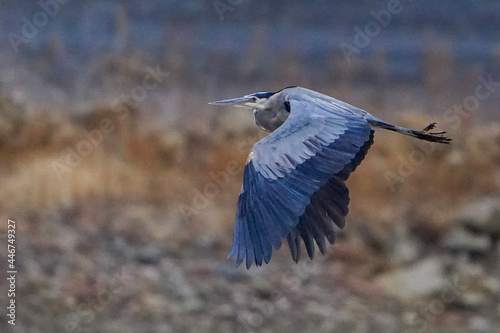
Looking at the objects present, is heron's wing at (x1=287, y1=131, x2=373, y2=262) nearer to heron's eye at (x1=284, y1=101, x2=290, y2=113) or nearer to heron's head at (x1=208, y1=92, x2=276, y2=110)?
heron's eye at (x1=284, y1=101, x2=290, y2=113)

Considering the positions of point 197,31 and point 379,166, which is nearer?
point 379,166

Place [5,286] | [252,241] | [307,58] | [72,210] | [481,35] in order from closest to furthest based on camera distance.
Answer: [252,241], [5,286], [72,210], [307,58], [481,35]

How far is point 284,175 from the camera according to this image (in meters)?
5.72

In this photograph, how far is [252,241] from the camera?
5.60 m

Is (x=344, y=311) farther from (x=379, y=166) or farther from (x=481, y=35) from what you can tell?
(x=481, y=35)

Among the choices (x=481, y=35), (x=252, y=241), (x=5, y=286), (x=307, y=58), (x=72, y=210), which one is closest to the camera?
(x=252, y=241)

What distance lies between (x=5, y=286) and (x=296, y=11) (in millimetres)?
6466

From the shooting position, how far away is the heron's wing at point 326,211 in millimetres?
6016

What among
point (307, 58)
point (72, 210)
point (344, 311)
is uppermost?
point (307, 58)

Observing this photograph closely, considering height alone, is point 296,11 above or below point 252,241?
above

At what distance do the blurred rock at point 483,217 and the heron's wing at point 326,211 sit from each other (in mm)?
4567

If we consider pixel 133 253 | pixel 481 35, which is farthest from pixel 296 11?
pixel 133 253

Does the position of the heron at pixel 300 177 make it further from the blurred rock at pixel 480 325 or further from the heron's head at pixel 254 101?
the blurred rock at pixel 480 325

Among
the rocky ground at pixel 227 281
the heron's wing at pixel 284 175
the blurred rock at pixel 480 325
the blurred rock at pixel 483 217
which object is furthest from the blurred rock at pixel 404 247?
the heron's wing at pixel 284 175
